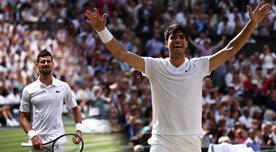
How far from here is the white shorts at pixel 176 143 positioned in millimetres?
5977

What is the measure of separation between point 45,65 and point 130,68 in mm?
12012

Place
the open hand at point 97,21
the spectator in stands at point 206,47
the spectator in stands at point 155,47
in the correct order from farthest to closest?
the spectator in stands at point 155,47 < the spectator in stands at point 206,47 < the open hand at point 97,21

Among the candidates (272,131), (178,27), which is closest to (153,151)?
(178,27)

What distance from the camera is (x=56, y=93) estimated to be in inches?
321

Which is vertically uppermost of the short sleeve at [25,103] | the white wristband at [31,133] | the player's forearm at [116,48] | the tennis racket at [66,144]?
the player's forearm at [116,48]

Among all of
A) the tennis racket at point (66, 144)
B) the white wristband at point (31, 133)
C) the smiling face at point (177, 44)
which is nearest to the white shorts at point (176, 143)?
the smiling face at point (177, 44)

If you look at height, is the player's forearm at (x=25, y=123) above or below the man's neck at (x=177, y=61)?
below

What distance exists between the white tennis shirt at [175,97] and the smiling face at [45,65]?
7.31 ft

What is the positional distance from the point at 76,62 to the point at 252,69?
484 cm

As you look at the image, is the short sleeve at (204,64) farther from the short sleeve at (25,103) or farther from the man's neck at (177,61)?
the short sleeve at (25,103)

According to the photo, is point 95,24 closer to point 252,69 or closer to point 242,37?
point 242,37

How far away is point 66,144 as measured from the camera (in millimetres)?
7785

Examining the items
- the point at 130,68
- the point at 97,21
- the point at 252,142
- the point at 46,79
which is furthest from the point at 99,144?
the point at 97,21

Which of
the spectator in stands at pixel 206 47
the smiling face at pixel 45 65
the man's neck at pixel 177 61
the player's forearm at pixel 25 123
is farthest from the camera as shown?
the spectator in stands at pixel 206 47
